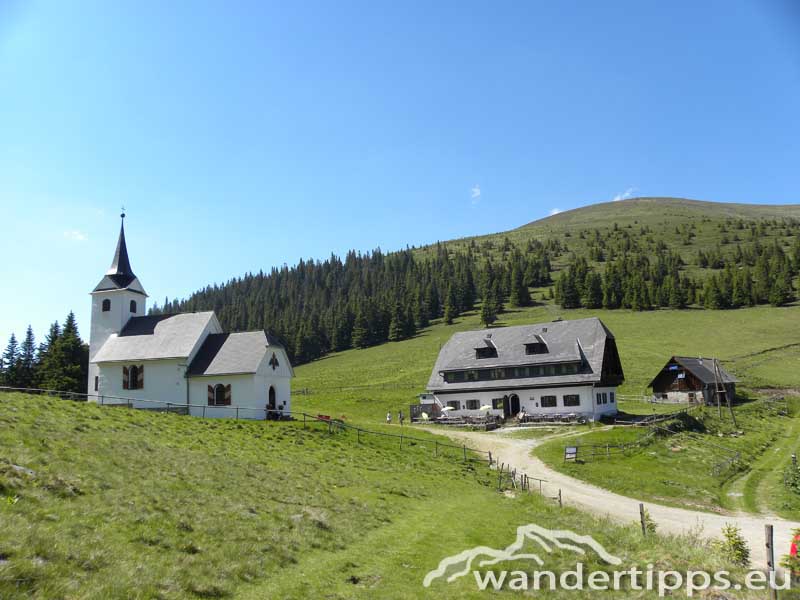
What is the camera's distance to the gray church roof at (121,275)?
5000 centimetres

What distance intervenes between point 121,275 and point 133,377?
1027cm

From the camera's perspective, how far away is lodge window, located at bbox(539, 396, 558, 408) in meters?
53.2

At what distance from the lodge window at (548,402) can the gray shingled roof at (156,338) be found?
31722 mm

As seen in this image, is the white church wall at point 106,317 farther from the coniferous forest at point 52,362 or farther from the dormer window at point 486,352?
the dormer window at point 486,352

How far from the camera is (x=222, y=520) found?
1527cm

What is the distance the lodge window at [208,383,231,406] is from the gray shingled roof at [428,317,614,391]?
22.6 meters

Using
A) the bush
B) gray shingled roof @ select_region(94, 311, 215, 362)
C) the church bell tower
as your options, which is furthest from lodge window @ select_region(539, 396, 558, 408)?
the church bell tower

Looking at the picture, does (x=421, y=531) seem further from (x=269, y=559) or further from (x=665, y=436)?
(x=665, y=436)

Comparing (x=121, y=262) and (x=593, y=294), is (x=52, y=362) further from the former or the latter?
(x=593, y=294)

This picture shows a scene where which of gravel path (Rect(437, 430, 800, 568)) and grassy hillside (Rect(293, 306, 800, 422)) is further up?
grassy hillside (Rect(293, 306, 800, 422))

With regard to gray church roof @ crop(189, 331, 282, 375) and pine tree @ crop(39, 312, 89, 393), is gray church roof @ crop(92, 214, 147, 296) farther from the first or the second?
pine tree @ crop(39, 312, 89, 393)

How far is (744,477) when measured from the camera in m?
35.1

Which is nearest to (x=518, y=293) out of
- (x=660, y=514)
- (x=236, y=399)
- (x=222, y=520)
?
(x=236, y=399)

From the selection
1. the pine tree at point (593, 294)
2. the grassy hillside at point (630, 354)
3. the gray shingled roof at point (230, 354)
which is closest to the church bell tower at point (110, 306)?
the gray shingled roof at point (230, 354)
